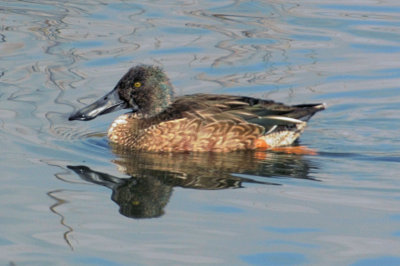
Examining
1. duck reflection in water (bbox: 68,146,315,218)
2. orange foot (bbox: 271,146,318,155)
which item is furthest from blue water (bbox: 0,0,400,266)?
orange foot (bbox: 271,146,318,155)

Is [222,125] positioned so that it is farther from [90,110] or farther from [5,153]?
[5,153]

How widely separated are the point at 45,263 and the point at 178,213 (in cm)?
135

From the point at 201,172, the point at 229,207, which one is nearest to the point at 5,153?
the point at 201,172

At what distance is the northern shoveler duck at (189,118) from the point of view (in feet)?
33.5

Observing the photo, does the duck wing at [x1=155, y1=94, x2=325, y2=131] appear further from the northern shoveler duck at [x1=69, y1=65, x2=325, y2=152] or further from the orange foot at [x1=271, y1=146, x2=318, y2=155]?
the orange foot at [x1=271, y1=146, x2=318, y2=155]

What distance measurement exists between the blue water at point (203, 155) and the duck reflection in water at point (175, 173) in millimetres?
20

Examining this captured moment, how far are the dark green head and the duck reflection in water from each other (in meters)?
0.50

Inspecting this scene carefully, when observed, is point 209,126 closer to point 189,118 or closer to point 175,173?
point 189,118

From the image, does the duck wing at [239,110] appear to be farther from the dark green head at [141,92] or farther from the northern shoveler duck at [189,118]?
the dark green head at [141,92]

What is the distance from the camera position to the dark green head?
10.4m

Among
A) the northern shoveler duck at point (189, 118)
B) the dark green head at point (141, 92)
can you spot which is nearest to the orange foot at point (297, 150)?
the northern shoveler duck at point (189, 118)

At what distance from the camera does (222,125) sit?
1030cm

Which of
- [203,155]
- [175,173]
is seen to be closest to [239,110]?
[203,155]

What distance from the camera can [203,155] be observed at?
10.1 metres
